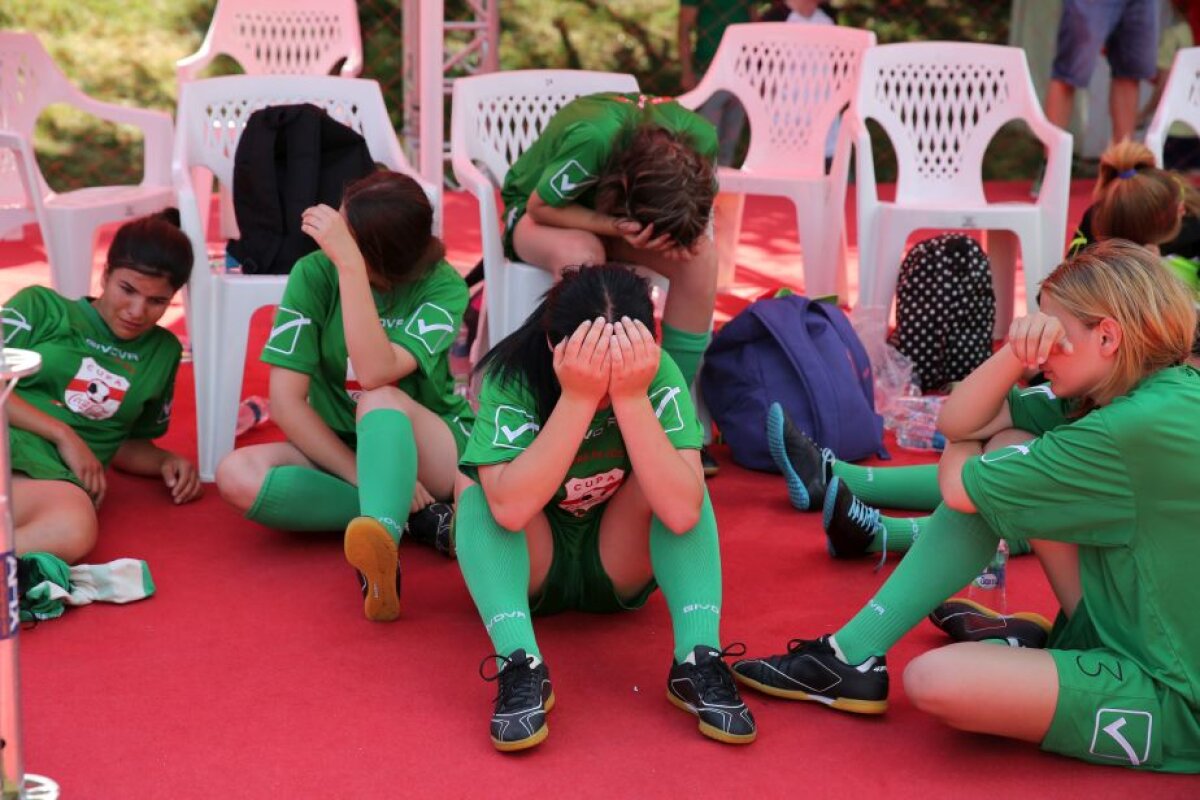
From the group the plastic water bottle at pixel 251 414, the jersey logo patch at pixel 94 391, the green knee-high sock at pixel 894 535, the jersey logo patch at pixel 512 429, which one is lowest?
the plastic water bottle at pixel 251 414

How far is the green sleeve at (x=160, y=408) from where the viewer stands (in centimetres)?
316

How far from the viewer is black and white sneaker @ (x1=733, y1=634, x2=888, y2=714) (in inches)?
90.7

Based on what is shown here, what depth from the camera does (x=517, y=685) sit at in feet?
7.28

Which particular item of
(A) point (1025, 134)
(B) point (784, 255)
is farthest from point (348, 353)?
(A) point (1025, 134)

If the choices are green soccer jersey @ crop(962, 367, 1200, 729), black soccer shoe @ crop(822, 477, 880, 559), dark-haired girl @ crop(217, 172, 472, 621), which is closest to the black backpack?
black soccer shoe @ crop(822, 477, 880, 559)

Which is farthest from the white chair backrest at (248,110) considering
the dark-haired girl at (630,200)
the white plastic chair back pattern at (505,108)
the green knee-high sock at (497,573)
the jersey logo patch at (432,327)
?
the green knee-high sock at (497,573)

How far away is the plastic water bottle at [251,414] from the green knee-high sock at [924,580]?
6.12 feet

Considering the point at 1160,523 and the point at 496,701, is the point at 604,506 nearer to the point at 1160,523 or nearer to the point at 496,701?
the point at 496,701

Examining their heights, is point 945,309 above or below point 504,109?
below

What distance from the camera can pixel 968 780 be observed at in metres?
2.13

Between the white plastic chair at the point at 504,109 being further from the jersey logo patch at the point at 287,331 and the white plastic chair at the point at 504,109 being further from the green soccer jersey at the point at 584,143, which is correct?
the jersey logo patch at the point at 287,331

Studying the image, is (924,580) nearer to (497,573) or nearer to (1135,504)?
(1135,504)

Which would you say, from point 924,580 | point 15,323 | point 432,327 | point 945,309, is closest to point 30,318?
point 15,323

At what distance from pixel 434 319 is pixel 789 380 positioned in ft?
3.20
